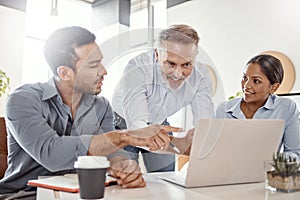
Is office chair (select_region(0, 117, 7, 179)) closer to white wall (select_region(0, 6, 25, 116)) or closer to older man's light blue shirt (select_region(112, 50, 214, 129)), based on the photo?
older man's light blue shirt (select_region(112, 50, 214, 129))

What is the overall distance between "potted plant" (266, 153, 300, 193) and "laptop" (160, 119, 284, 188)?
0.10 meters

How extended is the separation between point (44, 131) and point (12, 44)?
2894mm

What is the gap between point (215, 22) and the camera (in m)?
3.71

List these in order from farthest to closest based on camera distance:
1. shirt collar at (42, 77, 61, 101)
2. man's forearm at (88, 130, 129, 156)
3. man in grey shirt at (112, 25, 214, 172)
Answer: shirt collar at (42, 77, 61, 101)
man in grey shirt at (112, 25, 214, 172)
man's forearm at (88, 130, 129, 156)

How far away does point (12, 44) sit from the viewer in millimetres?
3660

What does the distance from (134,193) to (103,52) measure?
463 millimetres

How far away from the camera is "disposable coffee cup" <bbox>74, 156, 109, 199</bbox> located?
0.67 m

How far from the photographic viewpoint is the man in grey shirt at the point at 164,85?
1.10 m

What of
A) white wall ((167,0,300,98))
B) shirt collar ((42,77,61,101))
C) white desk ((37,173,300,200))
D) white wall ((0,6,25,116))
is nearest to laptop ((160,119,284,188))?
white desk ((37,173,300,200))

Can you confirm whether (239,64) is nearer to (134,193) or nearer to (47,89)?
(47,89)

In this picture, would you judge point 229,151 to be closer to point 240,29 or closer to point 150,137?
point 150,137

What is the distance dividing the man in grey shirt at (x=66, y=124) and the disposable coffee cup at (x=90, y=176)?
0.22 metres

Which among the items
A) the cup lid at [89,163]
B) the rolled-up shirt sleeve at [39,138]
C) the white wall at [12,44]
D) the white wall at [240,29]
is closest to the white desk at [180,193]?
the cup lid at [89,163]

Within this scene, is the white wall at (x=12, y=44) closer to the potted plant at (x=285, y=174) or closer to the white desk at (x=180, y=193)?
the white desk at (x=180, y=193)
